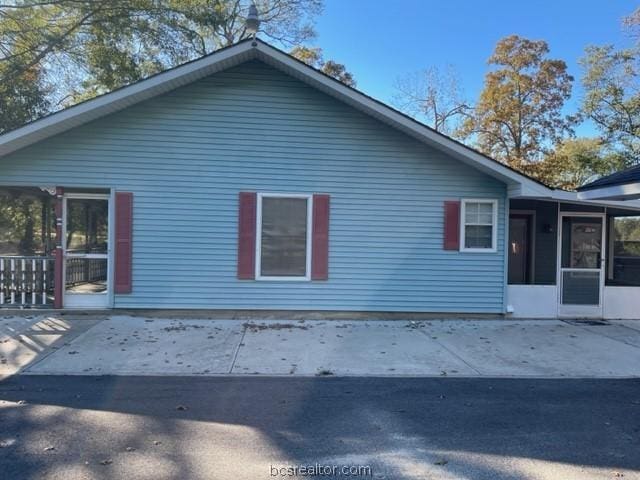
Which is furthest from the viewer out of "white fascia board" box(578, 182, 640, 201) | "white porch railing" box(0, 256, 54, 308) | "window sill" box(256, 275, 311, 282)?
"window sill" box(256, 275, 311, 282)

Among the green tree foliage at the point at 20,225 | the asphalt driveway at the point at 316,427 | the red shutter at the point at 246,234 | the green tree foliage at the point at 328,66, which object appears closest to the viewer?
the asphalt driveway at the point at 316,427

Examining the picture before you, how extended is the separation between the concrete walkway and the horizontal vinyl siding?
2.75 ft

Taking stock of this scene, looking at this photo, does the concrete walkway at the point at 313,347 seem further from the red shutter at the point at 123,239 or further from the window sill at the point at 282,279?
the window sill at the point at 282,279

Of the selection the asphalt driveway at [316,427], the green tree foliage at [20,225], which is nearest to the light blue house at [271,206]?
the asphalt driveway at [316,427]

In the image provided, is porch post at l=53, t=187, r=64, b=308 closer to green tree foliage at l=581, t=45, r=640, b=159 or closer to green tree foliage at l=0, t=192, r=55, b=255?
green tree foliage at l=0, t=192, r=55, b=255

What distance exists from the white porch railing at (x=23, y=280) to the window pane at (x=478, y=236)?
8103 mm

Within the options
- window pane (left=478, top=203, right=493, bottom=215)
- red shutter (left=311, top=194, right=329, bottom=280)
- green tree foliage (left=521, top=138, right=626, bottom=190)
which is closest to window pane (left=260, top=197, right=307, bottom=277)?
red shutter (left=311, top=194, right=329, bottom=280)

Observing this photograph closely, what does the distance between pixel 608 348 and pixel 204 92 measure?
8.05 m

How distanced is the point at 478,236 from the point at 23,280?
8810mm

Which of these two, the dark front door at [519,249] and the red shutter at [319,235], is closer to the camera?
the red shutter at [319,235]

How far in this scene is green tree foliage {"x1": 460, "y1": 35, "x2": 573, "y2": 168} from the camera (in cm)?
2341

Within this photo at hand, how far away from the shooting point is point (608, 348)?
688cm

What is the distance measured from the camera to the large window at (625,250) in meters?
13.2

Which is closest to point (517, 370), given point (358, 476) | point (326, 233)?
point (358, 476)
